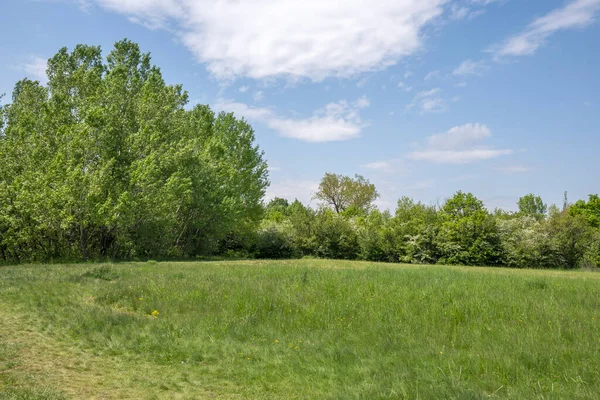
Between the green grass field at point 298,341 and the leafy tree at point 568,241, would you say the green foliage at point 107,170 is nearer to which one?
the green grass field at point 298,341

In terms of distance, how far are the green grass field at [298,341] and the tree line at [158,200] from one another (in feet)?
50.1

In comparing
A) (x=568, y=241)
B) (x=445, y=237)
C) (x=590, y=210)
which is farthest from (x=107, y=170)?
(x=590, y=210)

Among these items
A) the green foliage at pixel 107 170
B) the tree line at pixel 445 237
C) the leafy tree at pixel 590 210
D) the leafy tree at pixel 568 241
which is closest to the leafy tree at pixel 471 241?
the tree line at pixel 445 237

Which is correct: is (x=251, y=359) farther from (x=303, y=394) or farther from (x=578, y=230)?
(x=578, y=230)

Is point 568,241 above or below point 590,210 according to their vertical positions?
below

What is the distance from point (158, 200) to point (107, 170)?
396cm

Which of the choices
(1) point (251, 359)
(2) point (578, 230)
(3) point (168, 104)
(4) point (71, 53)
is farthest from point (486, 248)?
(4) point (71, 53)

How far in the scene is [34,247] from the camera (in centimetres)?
3169

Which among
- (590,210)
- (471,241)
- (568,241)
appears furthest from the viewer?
(590,210)

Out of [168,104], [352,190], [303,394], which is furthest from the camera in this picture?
[352,190]

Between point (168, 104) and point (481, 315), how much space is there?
31997 millimetres

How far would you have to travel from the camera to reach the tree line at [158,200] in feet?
90.4

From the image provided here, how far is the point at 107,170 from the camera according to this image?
93.5 feet

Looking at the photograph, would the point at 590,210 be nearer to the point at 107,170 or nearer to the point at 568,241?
the point at 568,241
